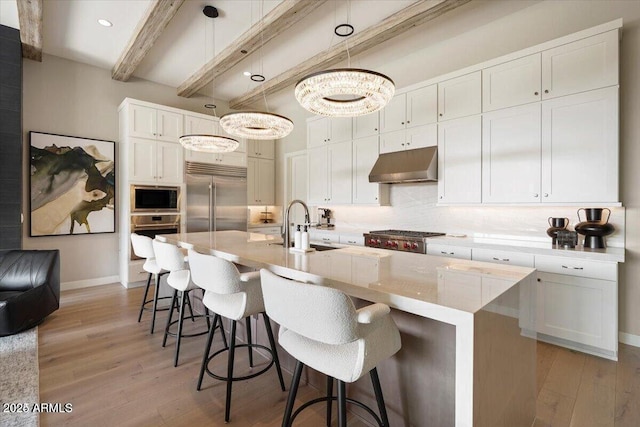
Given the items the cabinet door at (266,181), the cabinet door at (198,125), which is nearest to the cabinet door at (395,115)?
the cabinet door at (198,125)

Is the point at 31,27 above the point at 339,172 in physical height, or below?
above

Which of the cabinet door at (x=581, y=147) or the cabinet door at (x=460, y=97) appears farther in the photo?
the cabinet door at (x=460, y=97)

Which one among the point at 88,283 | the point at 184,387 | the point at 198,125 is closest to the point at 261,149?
the point at 198,125

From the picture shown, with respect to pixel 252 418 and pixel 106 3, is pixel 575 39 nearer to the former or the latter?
pixel 252 418

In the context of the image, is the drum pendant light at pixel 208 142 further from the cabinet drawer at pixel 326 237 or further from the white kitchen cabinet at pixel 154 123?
the cabinet drawer at pixel 326 237

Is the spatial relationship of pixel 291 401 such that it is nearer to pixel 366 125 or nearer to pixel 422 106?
pixel 422 106

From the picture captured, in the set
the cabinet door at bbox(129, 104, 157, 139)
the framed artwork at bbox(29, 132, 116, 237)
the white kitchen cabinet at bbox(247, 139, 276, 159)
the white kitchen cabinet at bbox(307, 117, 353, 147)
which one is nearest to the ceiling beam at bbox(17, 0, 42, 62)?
the framed artwork at bbox(29, 132, 116, 237)

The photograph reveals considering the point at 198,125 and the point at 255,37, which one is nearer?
the point at 255,37

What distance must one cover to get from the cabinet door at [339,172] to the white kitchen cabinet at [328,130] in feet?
0.35

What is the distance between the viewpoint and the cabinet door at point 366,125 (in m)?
4.38

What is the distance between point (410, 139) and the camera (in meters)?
4.02

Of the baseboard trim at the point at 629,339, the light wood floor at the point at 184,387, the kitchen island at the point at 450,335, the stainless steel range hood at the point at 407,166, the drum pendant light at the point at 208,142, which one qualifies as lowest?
the light wood floor at the point at 184,387

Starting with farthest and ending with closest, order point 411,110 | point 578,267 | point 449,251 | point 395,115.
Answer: point 395,115 → point 411,110 → point 449,251 → point 578,267

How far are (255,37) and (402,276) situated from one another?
130 inches
